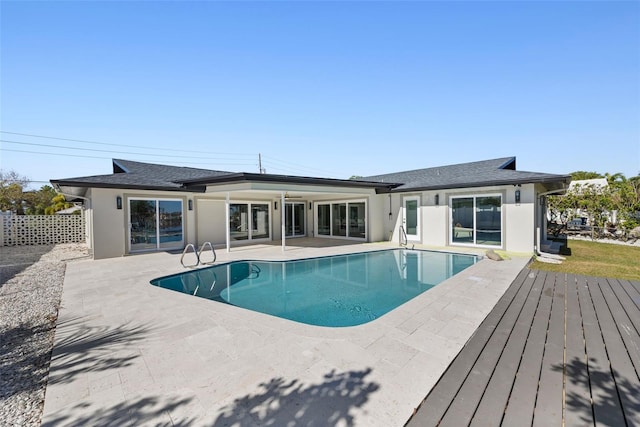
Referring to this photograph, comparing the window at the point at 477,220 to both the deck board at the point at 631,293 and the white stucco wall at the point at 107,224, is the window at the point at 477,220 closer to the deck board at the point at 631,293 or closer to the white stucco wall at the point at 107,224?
the deck board at the point at 631,293

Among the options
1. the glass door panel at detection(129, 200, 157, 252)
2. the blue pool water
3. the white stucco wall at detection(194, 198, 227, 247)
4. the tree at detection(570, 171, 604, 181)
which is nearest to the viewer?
the blue pool water

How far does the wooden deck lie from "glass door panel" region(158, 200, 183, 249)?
1279cm

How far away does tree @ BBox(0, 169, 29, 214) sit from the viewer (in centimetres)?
2634

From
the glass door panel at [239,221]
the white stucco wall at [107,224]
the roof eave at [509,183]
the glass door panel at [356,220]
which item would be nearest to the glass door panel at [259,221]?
the glass door panel at [239,221]

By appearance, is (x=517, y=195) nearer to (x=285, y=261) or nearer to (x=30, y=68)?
(x=285, y=261)

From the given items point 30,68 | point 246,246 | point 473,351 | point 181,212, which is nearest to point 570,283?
point 473,351

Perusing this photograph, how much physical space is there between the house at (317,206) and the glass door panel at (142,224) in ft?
0.13

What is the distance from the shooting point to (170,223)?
518 inches

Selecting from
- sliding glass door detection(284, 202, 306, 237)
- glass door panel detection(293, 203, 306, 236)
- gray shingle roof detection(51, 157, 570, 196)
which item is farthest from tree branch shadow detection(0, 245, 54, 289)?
glass door panel detection(293, 203, 306, 236)

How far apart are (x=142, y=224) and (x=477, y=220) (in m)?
14.7

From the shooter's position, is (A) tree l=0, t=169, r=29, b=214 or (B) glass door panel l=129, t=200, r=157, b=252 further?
(A) tree l=0, t=169, r=29, b=214

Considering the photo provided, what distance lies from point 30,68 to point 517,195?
2054 centimetres

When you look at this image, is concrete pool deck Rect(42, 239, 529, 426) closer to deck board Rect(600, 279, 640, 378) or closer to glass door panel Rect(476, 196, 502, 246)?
deck board Rect(600, 279, 640, 378)

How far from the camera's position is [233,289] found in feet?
25.5
